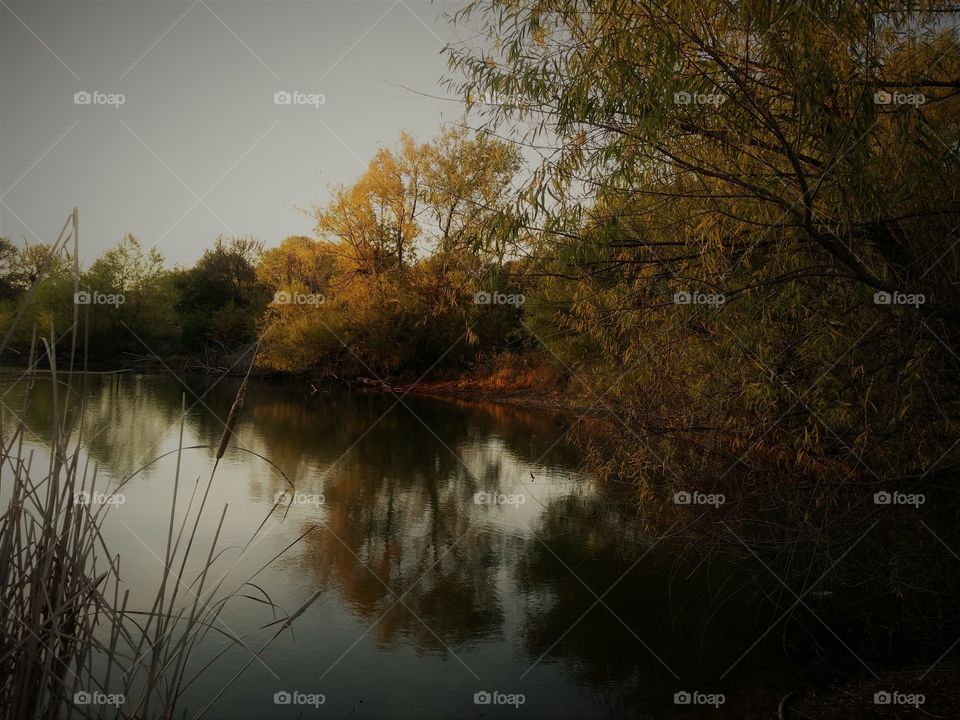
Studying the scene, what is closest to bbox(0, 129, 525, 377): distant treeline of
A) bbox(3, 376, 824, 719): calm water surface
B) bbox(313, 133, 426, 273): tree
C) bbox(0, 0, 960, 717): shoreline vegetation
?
bbox(313, 133, 426, 273): tree

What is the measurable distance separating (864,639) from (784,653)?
626 millimetres

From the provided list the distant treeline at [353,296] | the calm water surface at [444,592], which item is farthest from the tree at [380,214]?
the calm water surface at [444,592]

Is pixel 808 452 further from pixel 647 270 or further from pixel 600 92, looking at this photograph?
pixel 600 92

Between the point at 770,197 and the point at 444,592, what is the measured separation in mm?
3426

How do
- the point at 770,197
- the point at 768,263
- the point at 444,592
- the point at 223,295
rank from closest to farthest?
the point at 770,197, the point at 768,263, the point at 444,592, the point at 223,295

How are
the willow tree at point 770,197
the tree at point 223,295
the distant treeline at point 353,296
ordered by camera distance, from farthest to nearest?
1. the tree at point 223,295
2. the distant treeline at point 353,296
3. the willow tree at point 770,197

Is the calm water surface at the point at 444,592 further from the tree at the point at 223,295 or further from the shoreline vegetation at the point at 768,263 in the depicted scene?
the tree at the point at 223,295

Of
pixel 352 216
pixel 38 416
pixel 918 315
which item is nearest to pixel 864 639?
pixel 918 315

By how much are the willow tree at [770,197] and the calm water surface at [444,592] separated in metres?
1.36

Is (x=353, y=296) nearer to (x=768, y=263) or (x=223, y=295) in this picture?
(x=223, y=295)

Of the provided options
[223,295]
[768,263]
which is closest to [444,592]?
[768,263]

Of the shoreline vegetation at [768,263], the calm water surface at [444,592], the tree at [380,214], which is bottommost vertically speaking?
the calm water surface at [444,592]

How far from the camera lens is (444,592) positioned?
17.4 feet

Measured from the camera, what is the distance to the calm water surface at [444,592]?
13.0 ft
